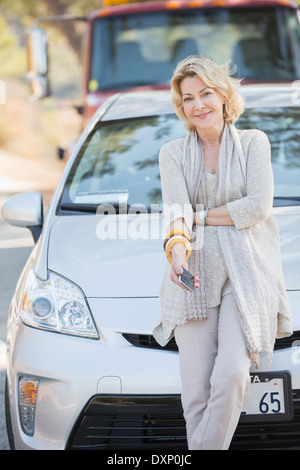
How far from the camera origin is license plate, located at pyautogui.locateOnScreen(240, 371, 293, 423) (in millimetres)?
2936

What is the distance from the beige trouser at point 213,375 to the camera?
2.69 meters

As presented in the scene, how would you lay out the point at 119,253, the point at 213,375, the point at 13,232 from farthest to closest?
the point at 13,232, the point at 119,253, the point at 213,375

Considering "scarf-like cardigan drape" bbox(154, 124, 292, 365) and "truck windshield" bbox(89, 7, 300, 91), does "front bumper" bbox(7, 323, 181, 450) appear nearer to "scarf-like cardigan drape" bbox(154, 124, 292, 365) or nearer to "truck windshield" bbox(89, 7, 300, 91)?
"scarf-like cardigan drape" bbox(154, 124, 292, 365)

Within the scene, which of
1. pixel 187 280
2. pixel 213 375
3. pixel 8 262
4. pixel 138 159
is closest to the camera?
pixel 187 280

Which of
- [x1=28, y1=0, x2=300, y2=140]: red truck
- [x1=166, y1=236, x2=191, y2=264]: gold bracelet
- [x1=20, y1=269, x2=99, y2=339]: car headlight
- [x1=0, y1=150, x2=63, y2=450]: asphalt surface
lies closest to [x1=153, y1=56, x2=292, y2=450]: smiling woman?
[x1=166, y1=236, x2=191, y2=264]: gold bracelet

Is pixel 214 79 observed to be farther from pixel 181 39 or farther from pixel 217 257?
pixel 181 39

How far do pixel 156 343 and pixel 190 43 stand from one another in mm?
5495

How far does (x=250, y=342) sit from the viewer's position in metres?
2.69

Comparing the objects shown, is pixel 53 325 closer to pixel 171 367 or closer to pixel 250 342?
pixel 171 367

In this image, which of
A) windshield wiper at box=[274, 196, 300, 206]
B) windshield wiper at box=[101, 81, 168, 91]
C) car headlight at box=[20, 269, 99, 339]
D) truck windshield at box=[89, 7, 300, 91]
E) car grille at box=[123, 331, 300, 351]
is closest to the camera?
car grille at box=[123, 331, 300, 351]

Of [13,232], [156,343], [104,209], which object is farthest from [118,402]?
[13,232]

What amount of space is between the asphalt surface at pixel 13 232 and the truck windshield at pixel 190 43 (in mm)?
1829

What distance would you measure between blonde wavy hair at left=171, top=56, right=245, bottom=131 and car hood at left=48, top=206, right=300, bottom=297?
796mm

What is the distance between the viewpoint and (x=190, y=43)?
317 inches
